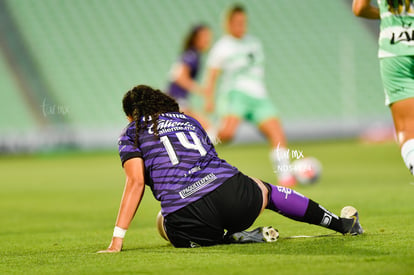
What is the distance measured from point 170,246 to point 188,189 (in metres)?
0.66

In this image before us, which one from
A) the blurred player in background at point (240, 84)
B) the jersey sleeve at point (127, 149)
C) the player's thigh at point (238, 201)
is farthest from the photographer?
the blurred player in background at point (240, 84)

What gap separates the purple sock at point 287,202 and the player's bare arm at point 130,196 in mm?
902

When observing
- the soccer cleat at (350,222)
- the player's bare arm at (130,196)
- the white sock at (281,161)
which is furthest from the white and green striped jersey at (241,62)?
the player's bare arm at (130,196)

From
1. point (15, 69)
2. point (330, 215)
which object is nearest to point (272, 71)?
point (15, 69)

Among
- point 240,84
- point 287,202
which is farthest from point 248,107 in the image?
point 287,202

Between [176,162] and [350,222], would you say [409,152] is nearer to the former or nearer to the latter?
[350,222]

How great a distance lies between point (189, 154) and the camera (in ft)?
16.6

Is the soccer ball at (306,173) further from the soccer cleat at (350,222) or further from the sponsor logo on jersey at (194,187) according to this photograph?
the sponsor logo on jersey at (194,187)

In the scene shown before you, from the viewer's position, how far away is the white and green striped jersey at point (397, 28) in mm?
4965

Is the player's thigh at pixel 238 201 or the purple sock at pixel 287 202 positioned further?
the purple sock at pixel 287 202

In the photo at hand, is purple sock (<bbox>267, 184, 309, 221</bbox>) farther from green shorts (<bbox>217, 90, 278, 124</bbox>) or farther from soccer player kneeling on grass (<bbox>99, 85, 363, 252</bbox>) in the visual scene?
green shorts (<bbox>217, 90, 278, 124</bbox>)

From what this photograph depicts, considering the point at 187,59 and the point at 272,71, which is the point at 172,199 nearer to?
the point at 187,59

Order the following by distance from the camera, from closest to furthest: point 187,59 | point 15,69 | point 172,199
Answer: point 172,199 → point 187,59 → point 15,69

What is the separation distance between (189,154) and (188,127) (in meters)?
0.23
